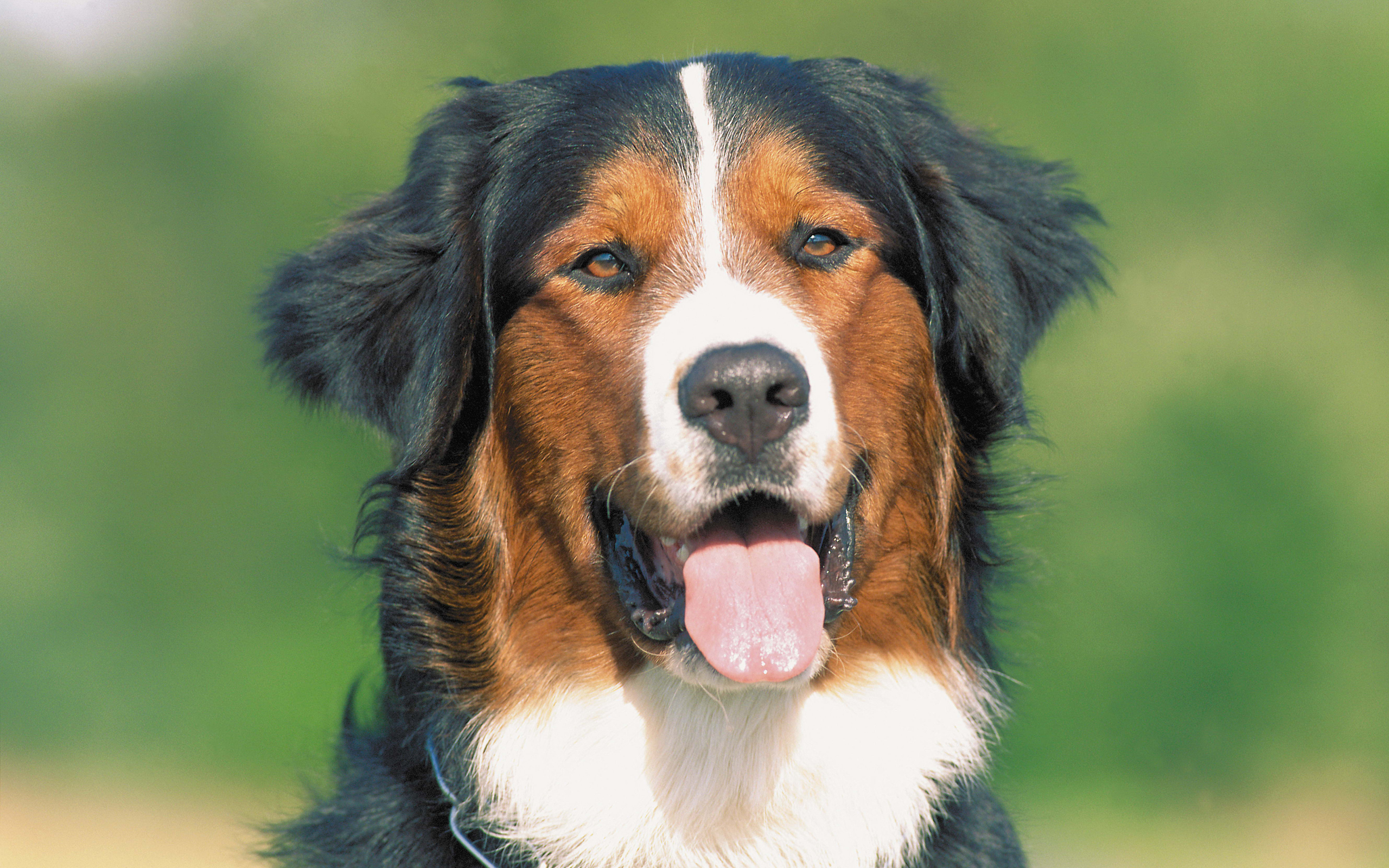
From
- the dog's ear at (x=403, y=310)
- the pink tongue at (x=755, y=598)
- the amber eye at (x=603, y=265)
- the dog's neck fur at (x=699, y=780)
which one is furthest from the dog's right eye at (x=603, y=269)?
the dog's neck fur at (x=699, y=780)

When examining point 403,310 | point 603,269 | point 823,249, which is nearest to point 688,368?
point 603,269

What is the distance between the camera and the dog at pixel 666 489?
10.7ft

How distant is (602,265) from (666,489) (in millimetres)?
682

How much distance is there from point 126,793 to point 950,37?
951cm

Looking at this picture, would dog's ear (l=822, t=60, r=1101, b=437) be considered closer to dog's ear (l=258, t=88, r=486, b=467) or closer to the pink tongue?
the pink tongue

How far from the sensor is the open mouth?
3.14 metres

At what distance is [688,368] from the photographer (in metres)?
3.02

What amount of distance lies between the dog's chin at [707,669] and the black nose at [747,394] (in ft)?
1.70

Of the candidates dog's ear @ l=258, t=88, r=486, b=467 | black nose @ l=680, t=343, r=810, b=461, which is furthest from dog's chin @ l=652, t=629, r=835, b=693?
dog's ear @ l=258, t=88, r=486, b=467

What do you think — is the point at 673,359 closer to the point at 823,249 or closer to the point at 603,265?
the point at 603,265

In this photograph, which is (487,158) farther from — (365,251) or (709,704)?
(709,704)

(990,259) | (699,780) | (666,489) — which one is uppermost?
(990,259)

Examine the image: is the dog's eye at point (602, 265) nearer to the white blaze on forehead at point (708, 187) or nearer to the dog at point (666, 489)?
the dog at point (666, 489)

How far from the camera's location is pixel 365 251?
3672mm
